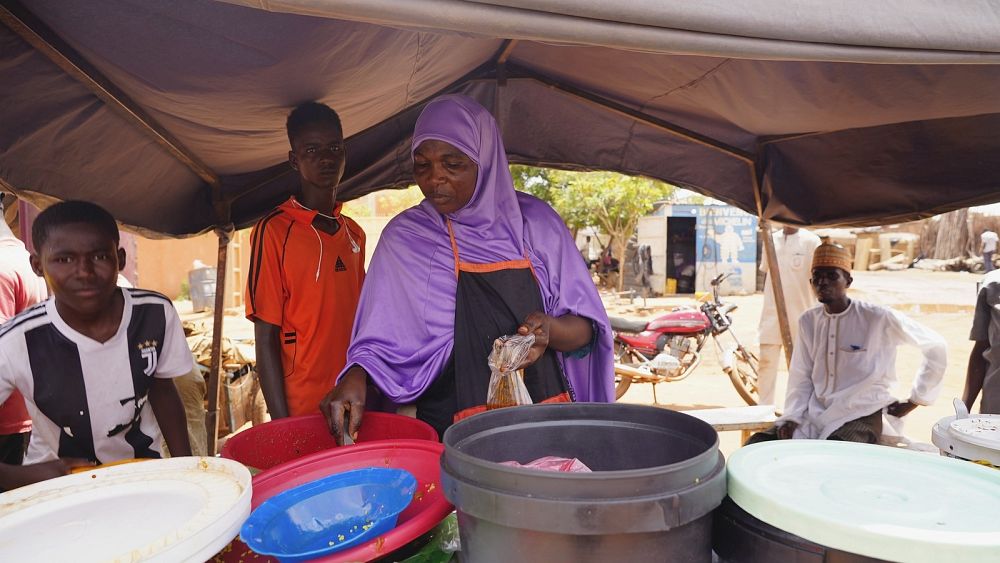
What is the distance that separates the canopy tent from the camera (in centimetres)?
115

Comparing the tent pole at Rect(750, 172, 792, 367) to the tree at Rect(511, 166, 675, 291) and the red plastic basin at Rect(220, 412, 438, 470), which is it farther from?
the tree at Rect(511, 166, 675, 291)

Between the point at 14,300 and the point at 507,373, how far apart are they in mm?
2937

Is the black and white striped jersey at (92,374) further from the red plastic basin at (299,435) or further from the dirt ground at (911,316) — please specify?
the dirt ground at (911,316)

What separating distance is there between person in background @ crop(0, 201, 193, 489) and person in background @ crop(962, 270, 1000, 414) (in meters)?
4.61

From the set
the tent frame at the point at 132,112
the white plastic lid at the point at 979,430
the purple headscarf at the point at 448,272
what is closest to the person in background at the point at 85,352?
the tent frame at the point at 132,112

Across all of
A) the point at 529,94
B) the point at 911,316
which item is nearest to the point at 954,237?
the point at 911,316

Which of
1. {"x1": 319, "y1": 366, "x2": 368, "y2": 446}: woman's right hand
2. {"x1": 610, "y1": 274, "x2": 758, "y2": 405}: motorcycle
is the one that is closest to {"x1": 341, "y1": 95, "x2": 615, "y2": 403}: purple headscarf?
{"x1": 319, "y1": 366, "x2": 368, "y2": 446}: woman's right hand

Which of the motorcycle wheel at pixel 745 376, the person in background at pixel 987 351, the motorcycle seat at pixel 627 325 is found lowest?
the motorcycle wheel at pixel 745 376

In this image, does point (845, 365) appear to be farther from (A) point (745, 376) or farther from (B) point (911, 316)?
(B) point (911, 316)

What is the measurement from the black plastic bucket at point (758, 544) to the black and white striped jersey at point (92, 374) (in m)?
1.97

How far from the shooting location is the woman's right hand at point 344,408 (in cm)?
164

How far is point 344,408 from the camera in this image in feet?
5.49

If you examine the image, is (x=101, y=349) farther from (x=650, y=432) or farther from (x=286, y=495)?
(x=650, y=432)

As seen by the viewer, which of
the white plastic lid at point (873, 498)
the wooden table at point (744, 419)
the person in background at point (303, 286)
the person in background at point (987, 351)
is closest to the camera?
the white plastic lid at point (873, 498)
